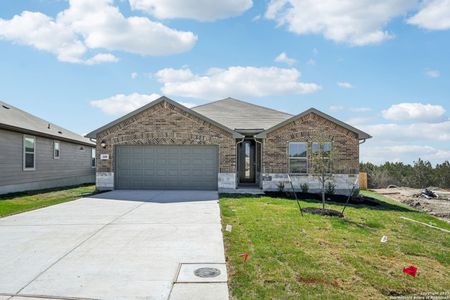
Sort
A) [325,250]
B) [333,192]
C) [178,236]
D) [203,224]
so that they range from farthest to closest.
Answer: [333,192] → [203,224] → [178,236] → [325,250]

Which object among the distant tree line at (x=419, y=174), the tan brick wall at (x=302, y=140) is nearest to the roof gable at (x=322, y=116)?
the tan brick wall at (x=302, y=140)

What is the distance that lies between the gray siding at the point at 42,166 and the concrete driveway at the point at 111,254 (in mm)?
7042

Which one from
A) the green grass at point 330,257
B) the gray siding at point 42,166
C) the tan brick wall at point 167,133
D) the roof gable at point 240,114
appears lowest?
the green grass at point 330,257

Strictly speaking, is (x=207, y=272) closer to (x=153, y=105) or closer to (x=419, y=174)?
(x=153, y=105)

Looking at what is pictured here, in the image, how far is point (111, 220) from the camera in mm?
8883

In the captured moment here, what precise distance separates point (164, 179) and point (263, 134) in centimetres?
519

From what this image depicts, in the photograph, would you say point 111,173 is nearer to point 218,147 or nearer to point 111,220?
point 218,147

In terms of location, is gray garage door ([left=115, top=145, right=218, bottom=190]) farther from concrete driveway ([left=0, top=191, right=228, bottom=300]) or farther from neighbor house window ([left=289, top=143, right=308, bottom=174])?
concrete driveway ([left=0, top=191, right=228, bottom=300])

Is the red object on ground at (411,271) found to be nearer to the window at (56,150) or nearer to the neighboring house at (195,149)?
the neighboring house at (195,149)

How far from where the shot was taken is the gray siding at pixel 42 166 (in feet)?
51.8

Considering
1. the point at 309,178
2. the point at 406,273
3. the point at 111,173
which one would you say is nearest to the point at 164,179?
the point at 111,173

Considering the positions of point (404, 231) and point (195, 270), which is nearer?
point (195, 270)

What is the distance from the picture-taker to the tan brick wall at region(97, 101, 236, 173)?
655 inches

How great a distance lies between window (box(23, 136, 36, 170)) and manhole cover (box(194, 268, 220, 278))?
15537 mm
